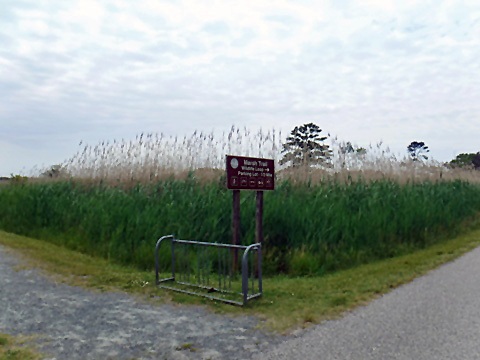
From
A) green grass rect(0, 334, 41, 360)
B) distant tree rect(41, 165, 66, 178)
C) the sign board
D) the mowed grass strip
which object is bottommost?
green grass rect(0, 334, 41, 360)

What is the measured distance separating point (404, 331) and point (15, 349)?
11.9 ft

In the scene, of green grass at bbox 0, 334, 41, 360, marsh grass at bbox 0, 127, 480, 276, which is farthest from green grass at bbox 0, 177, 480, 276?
green grass at bbox 0, 334, 41, 360

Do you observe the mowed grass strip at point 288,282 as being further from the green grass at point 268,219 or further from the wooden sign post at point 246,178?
the wooden sign post at point 246,178

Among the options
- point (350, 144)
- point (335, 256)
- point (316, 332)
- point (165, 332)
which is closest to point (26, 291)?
point (165, 332)

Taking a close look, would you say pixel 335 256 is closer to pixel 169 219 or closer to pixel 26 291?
pixel 169 219

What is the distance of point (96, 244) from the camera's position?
9148mm

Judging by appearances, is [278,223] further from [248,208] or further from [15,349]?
[15,349]

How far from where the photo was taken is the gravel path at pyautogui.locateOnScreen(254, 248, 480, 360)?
3832 millimetres

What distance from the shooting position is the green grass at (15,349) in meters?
3.77

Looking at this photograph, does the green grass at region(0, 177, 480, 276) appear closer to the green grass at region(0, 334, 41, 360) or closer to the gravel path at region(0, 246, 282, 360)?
the gravel path at region(0, 246, 282, 360)

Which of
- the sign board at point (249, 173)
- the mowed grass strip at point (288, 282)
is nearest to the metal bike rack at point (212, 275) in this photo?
the mowed grass strip at point (288, 282)

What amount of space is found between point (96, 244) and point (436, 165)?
1332 centimetres

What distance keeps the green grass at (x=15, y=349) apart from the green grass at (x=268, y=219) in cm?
375

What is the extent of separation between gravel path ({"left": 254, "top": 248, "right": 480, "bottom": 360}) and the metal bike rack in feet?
4.19
